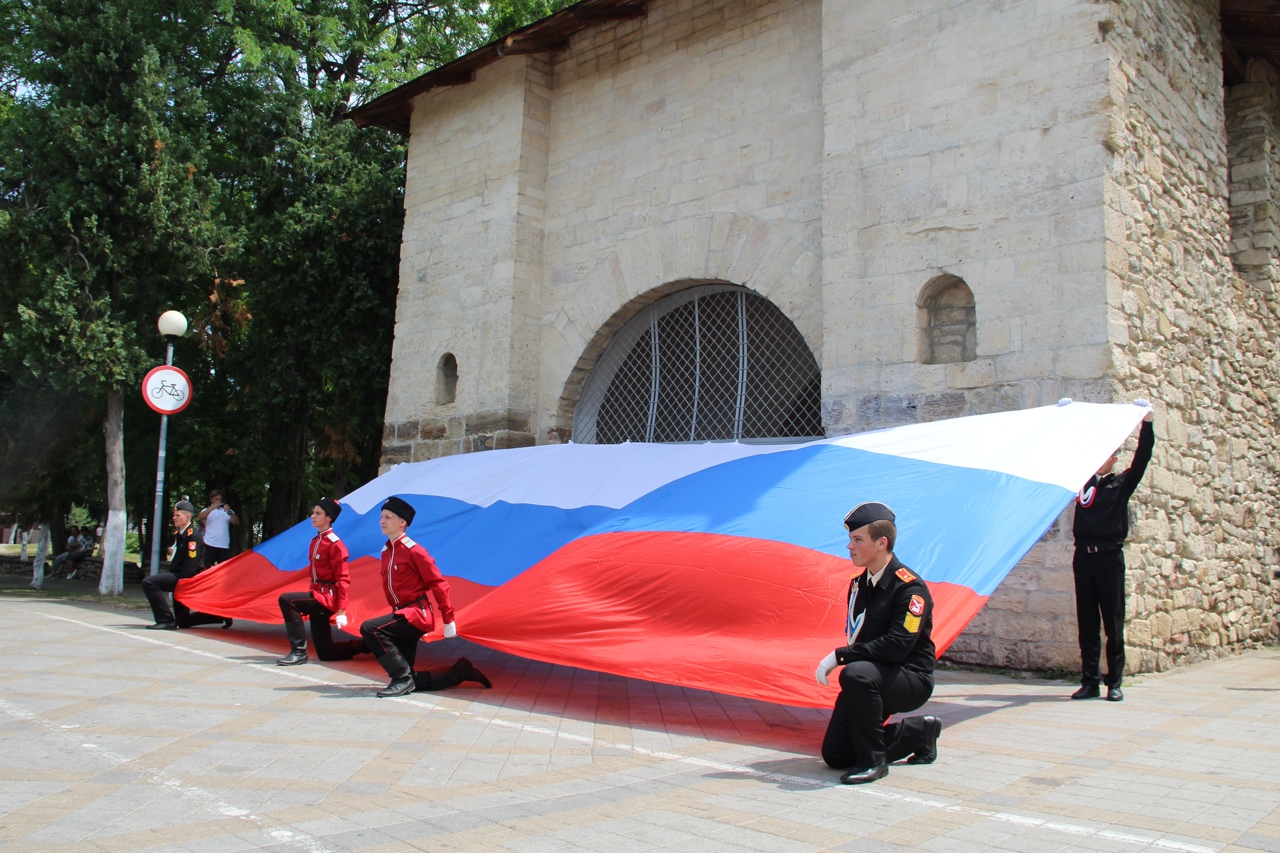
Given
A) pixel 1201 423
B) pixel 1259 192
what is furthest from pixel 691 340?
pixel 1259 192

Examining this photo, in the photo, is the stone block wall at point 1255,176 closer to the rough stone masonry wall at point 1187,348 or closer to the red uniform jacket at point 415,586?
the rough stone masonry wall at point 1187,348

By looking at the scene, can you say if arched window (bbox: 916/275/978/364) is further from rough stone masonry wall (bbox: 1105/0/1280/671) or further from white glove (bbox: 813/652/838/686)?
white glove (bbox: 813/652/838/686)

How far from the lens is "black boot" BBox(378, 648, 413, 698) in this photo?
639 cm

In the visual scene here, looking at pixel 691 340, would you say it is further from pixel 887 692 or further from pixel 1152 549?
pixel 887 692

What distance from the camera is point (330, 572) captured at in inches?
299

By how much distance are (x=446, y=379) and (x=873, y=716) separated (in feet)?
31.6

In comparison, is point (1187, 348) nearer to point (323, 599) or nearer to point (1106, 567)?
point (1106, 567)

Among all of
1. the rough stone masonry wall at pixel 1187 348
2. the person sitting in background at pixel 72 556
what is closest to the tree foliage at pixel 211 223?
the person sitting in background at pixel 72 556

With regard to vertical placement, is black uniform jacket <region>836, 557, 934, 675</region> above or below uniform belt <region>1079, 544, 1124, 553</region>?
below

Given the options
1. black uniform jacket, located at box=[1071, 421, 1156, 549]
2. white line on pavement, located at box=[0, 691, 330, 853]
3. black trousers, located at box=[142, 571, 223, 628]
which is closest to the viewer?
white line on pavement, located at box=[0, 691, 330, 853]

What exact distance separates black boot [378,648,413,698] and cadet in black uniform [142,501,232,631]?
4.10m

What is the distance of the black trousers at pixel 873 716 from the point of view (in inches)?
168

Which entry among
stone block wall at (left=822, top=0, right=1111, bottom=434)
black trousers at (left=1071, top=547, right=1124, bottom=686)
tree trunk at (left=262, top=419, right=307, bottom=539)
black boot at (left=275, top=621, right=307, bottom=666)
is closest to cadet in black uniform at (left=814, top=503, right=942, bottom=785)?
black trousers at (left=1071, top=547, right=1124, bottom=686)

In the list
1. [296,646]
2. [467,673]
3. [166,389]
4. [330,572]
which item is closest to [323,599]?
[330,572]
